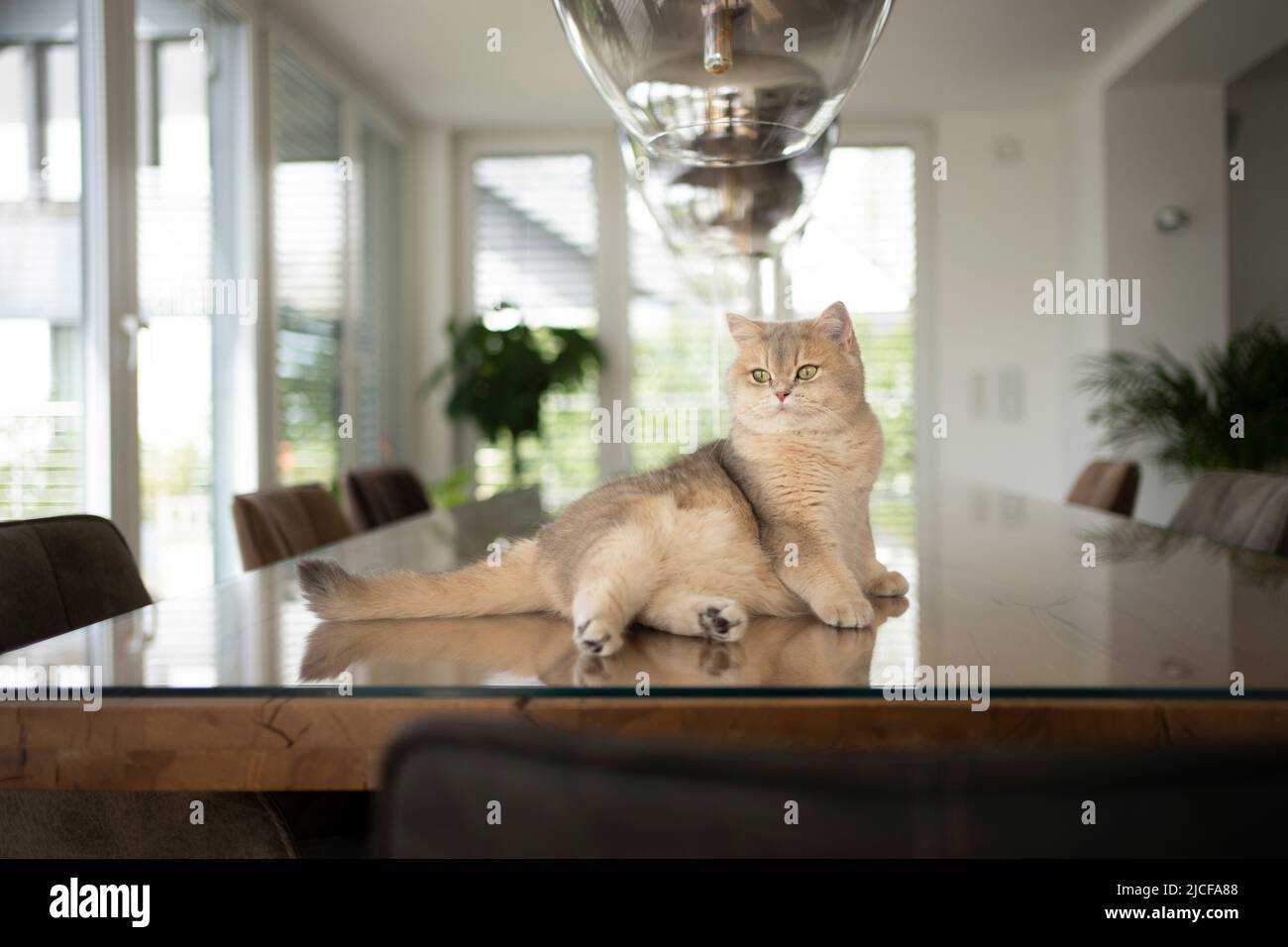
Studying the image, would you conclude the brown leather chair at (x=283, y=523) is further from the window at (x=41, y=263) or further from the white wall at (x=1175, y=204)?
the white wall at (x=1175, y=204)

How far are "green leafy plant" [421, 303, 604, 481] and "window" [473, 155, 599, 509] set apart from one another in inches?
15.5

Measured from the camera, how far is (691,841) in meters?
0.35

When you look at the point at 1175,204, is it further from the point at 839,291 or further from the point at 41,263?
the point at 41,263

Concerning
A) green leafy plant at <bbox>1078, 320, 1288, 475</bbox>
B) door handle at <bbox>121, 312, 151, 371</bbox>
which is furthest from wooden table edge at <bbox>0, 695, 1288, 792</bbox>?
green leafy plant at <bbox>1078, 320, 1288, 475</bbox>

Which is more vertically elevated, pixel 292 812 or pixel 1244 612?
pixel 1244 612

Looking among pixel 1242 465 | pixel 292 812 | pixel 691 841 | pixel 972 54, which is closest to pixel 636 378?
pixel 972 54

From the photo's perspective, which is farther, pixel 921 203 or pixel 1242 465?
pixel 921 203

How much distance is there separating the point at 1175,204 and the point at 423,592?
585 cm

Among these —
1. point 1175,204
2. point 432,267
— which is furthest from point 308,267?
point 1175,204

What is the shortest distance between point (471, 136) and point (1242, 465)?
4.96m

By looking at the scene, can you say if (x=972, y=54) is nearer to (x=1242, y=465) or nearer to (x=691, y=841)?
(x=1242, y=465)

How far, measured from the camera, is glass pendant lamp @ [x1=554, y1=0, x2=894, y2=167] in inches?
34.9

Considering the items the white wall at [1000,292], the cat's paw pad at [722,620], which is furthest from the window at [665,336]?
the cat's paw pad at [722,620]

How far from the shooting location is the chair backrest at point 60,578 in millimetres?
1085
